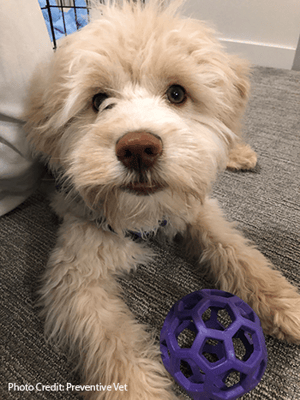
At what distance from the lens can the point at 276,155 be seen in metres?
1.47

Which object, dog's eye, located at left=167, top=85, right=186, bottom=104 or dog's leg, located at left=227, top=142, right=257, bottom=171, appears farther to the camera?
dog's leg, located at left=227, top=142, right=257, bottom=171

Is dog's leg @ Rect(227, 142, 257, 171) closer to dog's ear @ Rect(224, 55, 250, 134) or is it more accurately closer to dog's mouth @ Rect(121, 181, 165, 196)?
dog's ear @ Rect(224, 55, 250, 134)

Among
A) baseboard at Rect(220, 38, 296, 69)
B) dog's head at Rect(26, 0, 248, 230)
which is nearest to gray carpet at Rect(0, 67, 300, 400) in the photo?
dog's head at Rect(26, 0, 248, 230)

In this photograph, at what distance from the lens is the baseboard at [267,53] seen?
107 inches

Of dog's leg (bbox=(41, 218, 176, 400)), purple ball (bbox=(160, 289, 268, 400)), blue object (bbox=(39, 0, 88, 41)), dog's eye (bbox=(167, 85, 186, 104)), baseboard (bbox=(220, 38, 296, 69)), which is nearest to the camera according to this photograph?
purple ball (bbox=(160, 289, 268, 400))

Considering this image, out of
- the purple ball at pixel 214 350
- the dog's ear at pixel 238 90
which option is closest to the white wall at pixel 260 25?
the dog's ear at pixel 238 90

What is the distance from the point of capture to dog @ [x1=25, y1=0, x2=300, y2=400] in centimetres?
67

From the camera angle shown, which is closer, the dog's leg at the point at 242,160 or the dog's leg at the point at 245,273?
the dog's leg at the point at 245,273

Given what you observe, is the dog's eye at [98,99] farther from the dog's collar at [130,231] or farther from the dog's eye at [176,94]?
the dog's collar at [130,231]

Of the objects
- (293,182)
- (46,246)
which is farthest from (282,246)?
(46,246)

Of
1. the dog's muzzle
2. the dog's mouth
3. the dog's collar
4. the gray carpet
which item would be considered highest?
the dog's muzzle

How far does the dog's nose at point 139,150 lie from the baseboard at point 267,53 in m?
2.51

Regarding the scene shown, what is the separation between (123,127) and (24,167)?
1.73ft

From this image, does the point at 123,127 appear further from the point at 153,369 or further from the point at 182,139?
the point at 153,369
